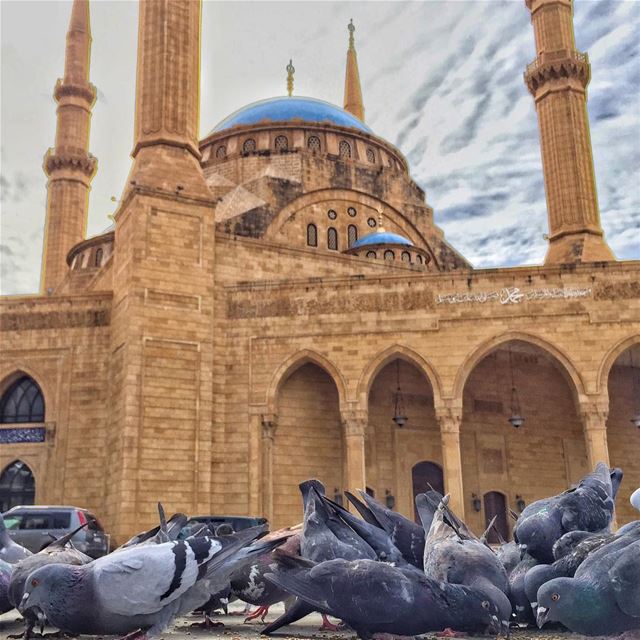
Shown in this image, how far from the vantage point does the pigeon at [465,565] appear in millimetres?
4418

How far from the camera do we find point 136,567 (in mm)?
4242

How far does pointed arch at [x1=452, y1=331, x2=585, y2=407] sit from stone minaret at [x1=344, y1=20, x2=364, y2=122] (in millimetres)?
30494

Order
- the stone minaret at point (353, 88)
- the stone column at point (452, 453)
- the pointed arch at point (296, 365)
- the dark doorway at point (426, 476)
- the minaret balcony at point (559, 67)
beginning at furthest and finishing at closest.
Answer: the stone minaret at point (353, 88), the minaret balcony at point (559, 67), the dark doorway at point (426, 476), the pointed arch at point (296, 365), the stone column at point (452, 453)

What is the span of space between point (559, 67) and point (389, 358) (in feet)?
38.1

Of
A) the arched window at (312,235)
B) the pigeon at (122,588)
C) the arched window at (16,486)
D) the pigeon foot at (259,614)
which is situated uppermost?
the arched window at (312,235)

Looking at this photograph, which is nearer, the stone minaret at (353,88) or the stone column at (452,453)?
the stone column at (452,453)

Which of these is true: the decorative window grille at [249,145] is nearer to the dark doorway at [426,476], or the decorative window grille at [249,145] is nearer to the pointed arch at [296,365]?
the pointed arch at [296,365]

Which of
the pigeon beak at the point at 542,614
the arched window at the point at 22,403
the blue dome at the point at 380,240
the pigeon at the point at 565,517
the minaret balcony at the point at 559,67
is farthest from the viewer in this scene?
the blue dome at the point at 380,240

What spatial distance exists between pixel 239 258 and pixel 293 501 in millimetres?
6569

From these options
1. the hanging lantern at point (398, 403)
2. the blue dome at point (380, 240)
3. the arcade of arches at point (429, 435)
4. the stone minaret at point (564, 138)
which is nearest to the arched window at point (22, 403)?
the arcade of arches at point (429, 435)

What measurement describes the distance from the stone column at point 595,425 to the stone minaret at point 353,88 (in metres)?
31.9

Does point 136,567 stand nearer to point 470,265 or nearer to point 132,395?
point 132,395

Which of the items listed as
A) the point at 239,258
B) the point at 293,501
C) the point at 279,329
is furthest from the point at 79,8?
the point at 293,501

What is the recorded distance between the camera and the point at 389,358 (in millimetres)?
17891
